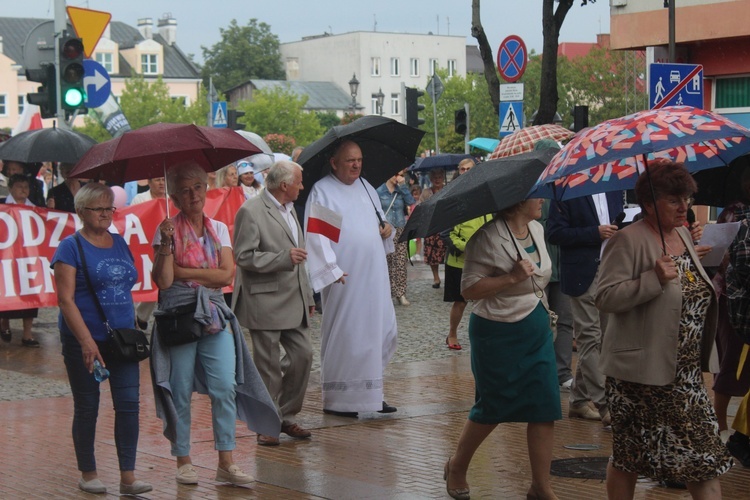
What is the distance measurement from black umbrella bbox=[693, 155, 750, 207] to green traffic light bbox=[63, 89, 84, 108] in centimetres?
1054

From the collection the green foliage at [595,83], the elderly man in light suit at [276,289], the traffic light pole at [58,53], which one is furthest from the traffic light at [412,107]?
the green foliage at [595,83]

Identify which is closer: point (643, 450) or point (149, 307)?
point (643, 450)

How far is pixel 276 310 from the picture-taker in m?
8.70

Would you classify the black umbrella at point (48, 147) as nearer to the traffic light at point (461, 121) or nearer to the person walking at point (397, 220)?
the person walking at point (397, 220)

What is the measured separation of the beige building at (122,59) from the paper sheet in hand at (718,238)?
97.6m

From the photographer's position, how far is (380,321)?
9547 mm

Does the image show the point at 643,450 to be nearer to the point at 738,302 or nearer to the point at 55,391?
the point at 738,302

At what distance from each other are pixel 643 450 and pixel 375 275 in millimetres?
3977

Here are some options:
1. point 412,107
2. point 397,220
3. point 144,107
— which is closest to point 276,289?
point 397,220

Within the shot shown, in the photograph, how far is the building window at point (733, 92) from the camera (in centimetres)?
2219

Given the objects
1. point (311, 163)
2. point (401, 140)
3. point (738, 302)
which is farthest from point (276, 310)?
point (738, 302)

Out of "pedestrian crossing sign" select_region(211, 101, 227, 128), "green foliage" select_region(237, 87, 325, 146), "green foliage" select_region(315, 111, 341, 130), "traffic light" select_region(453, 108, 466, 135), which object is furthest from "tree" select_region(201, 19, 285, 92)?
"traffic light" select_region(453, 108, 466, 135)

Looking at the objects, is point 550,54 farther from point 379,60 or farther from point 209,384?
point 379,60

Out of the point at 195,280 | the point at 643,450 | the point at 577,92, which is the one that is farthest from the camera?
the point at 577,92
